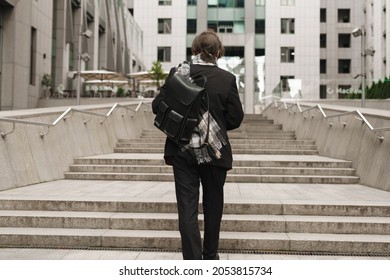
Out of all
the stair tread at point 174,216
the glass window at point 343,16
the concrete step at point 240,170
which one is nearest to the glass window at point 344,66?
the glass window at point 343,16

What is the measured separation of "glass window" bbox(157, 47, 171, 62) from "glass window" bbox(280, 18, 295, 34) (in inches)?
437

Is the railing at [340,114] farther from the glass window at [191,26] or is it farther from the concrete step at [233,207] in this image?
the glass window at [191,26]

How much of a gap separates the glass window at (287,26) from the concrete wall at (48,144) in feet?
108

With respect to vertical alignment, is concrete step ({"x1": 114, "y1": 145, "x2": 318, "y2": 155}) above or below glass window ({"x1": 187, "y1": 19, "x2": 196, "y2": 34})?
below

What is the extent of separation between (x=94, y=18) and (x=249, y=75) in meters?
15.0

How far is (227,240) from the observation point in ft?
16.1

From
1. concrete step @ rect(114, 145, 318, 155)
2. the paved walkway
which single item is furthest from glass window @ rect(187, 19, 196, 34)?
the paved walkway

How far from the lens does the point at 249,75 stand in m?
41.1

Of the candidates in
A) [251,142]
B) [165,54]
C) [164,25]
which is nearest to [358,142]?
[251,142]

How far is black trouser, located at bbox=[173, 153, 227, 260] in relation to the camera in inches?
142

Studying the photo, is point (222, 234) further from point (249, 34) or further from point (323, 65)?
point (323, 65)

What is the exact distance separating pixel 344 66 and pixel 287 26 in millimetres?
14831

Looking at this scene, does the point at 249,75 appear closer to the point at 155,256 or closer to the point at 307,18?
the point at 307,18

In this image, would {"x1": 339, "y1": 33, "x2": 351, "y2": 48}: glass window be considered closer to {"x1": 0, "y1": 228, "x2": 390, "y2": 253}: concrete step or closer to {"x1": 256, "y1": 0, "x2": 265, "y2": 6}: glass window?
{"x1": 256, "y1": 0, "x2": 265, "y2": 6}: glass window
